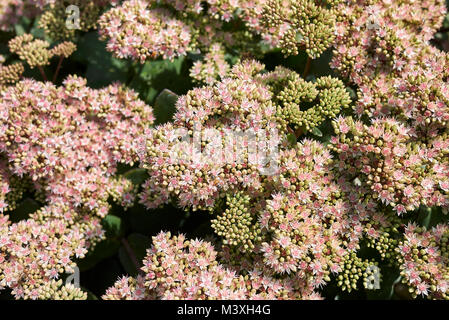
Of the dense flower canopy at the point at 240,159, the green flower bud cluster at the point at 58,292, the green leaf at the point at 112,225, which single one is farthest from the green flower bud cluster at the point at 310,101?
the green flower bud cluster at the point at 58,292

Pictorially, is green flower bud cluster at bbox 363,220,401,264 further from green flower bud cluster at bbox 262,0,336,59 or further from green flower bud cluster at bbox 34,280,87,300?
green flower bud cluster at bbox 34,280,87,300

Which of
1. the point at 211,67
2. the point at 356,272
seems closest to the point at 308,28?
the point at 211,67

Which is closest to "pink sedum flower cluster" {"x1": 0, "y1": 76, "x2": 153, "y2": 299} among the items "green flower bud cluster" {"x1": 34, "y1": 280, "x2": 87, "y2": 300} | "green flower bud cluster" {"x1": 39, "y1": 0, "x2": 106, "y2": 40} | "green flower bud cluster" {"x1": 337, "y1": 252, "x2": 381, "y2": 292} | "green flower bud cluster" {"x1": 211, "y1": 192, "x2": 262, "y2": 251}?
"green flower bud cluster" {"x1": 34, "y1": 280, "x2": 87, "y2": 300}

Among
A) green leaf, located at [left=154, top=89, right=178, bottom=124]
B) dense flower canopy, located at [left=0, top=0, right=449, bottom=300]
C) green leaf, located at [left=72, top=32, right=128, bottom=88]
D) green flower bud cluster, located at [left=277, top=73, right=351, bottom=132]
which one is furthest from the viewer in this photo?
green leaf, located at [left=72, top=32, right=128, bottom=88]

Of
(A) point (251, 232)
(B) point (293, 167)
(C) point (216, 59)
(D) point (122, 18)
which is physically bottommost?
(A) point (251, 232)

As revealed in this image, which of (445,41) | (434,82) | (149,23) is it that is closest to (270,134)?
(434,82)

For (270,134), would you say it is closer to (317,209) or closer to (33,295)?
(317,209)
